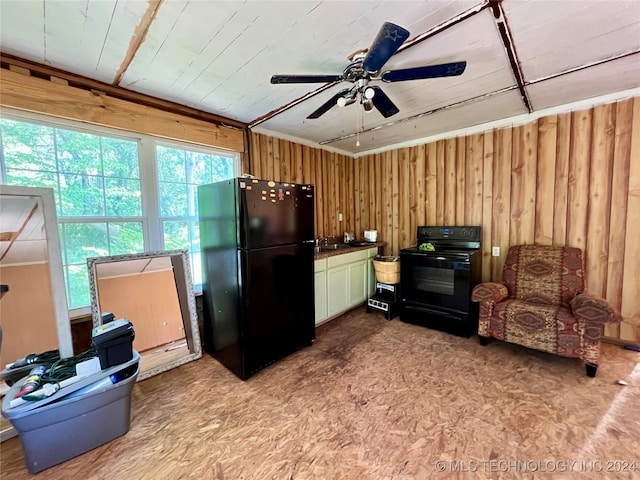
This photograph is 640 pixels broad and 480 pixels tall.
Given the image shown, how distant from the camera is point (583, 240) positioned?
285cm

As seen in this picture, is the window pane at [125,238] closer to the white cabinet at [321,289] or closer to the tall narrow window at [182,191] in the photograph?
the tall narrow window at [182,191]

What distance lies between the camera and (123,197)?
2436 millimetres

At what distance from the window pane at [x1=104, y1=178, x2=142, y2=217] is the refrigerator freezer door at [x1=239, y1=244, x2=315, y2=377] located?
48.2 inches

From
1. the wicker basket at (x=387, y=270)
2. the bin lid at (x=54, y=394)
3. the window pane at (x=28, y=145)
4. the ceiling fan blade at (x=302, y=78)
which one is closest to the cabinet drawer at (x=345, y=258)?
the wicker basket at (x=387, y=270)

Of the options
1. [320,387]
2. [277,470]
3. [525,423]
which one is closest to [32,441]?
[277,470]

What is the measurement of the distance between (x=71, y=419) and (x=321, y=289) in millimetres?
2311

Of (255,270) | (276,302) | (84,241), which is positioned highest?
(84,241)

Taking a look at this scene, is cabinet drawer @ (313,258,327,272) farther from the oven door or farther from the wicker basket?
the oven door

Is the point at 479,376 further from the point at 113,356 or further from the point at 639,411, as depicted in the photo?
the point at 113,356

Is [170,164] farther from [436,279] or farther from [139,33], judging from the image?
[436,279]

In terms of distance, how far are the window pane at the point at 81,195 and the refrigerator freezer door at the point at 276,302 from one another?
1371 mm

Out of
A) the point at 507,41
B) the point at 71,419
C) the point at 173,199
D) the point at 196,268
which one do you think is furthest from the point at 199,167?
the point at 507,41

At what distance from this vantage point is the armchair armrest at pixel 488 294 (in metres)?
2.71

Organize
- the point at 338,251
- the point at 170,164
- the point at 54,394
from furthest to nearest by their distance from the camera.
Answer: the point at 338,251, the point at 170,164, the point at 54,394
